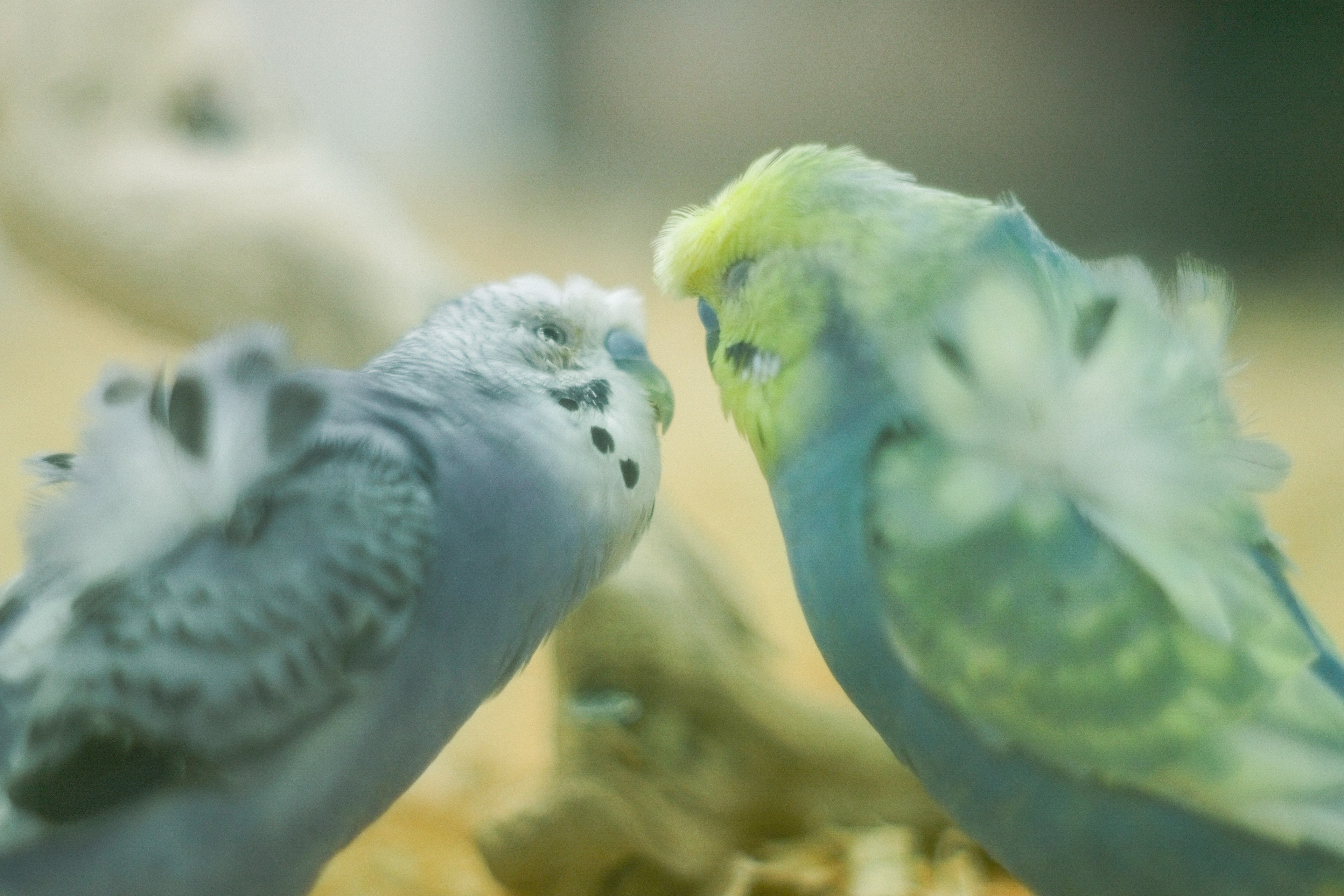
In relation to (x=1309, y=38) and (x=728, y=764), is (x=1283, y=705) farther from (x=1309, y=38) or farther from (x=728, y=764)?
(x=1309, y=38)

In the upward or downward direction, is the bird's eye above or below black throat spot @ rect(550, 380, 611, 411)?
above

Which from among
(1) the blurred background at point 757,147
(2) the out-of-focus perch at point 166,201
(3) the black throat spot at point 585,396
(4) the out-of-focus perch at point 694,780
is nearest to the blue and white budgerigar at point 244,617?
(3) the black throat spot at point 585,396

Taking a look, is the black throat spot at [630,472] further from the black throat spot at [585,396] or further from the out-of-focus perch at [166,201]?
the out-of-focus perch at [166,201]

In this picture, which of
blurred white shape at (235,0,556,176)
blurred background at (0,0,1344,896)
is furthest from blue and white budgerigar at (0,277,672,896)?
blurred white shape at (235,0,556,176)

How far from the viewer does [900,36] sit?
2498mm

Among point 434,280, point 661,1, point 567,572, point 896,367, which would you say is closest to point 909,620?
point 896,367

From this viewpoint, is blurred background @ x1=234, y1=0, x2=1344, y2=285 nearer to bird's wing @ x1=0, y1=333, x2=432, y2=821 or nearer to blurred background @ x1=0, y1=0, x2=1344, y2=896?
blurred background @ x1=0, y1=0, x2=1344, y2=896

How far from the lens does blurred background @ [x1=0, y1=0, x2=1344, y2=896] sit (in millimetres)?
2451

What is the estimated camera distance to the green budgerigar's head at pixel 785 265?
1.16 m

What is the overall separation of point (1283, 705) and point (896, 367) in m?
0.50

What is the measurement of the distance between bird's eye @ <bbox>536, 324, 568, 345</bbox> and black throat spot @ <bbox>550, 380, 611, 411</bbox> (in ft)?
0.25

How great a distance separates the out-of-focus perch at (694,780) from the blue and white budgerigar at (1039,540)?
848 mm

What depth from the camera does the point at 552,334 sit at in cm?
139

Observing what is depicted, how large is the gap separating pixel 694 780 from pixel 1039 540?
1168mm
